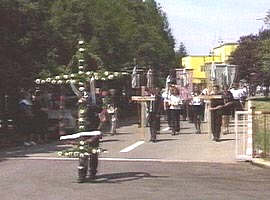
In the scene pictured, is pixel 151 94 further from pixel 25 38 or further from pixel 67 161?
pixel 67 161

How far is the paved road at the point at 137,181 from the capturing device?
1145cm

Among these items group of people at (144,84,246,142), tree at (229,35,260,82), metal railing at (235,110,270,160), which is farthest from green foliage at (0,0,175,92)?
tree at (229,35,260,82)

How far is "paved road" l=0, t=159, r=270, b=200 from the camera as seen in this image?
11.4 meters

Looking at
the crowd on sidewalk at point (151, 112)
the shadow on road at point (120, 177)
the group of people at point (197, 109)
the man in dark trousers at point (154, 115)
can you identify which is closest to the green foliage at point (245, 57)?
the group of people at point (197, 109)

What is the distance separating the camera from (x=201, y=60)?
12700 centimetres

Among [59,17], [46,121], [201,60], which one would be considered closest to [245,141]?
[46,121]

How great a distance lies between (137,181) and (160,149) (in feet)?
21.5

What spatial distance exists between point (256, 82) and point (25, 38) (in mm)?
62812

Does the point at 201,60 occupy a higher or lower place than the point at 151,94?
higher

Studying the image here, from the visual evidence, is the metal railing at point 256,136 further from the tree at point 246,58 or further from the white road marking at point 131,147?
the tree at point 246,58

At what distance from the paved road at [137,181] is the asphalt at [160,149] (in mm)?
1128

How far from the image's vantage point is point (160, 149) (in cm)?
1959

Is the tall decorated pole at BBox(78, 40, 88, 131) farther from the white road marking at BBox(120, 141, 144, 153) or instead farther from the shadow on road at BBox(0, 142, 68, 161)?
the white road marking at BBox(120, 141, 144, 153)

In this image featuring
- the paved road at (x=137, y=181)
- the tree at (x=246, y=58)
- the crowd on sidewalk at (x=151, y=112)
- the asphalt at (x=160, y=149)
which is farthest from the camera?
the tree at (x=246, y=58)
